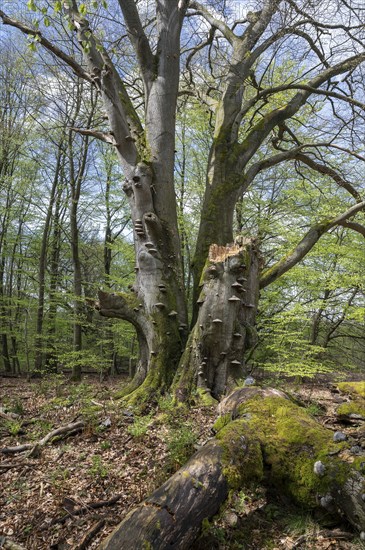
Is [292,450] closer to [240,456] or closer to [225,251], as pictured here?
[240,456]

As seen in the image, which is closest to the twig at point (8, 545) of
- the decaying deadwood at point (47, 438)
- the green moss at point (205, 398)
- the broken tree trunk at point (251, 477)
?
the broken tree trunk at point (251, 477)

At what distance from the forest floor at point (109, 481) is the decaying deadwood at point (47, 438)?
0.08 ft

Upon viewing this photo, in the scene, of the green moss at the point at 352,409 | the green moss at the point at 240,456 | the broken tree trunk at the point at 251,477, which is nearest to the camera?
the broken tree trunk at the point at 251,477

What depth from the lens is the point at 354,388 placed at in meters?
5.14

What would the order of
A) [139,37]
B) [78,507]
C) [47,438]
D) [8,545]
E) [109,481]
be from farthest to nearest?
[139,37] → [47,438] → [109,481] → [78,507] → [8,545]

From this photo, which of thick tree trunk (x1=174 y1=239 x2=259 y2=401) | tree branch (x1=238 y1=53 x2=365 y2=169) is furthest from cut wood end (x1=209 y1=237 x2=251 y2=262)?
tree branch (x1=238 y1=53 x2=365 y2=169)

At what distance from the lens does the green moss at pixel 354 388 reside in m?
4.90

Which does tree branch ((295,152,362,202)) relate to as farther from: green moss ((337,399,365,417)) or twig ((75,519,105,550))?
twig ((75,519,105,550))

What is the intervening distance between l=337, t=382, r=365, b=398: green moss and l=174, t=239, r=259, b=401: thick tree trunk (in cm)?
163

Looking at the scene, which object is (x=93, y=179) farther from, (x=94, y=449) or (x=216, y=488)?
(x=216, y=488)

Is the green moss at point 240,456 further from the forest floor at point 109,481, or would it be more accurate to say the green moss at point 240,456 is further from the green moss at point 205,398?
the green moss at point 205,398

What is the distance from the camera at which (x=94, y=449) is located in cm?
377

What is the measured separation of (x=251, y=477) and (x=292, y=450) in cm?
41

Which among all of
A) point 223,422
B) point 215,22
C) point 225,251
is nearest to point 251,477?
point 223,422
